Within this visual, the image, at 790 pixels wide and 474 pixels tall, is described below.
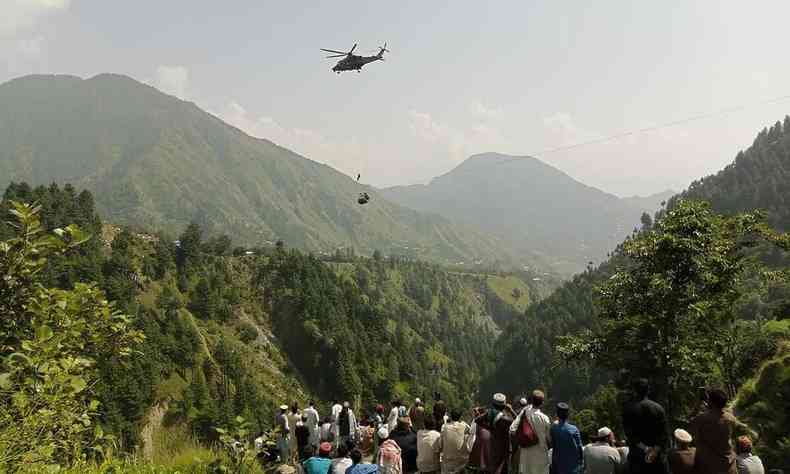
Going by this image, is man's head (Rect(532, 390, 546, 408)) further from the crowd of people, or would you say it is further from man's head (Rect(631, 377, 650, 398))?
man's head (Rect(631, 377, 650, 398))

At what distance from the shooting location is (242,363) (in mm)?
104750

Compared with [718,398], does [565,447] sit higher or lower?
lower

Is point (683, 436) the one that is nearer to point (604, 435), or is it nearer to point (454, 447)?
point (604, 435)

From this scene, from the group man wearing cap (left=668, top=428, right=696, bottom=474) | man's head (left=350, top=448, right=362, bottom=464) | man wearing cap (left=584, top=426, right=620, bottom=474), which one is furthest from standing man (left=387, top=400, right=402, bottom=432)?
man wearing cap (left=668, top=428, right=696, bottom=474)

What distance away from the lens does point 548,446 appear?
977 centimetres

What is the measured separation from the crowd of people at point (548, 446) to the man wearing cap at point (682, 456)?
0.01 m

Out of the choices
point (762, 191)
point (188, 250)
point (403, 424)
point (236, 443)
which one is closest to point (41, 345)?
point (236, 443)

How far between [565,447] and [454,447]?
235 centimetres

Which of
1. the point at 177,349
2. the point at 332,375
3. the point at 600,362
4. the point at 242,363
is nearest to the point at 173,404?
the point at 177,349

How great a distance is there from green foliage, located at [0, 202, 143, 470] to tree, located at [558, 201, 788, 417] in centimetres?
1761

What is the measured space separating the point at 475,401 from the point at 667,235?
170 metres

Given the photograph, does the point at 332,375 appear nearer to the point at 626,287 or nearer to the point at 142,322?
the point at 142,322

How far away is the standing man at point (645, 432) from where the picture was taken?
8.11 meters

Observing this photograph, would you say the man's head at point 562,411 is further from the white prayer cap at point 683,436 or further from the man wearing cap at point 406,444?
the man wearing cap at point 406,444
